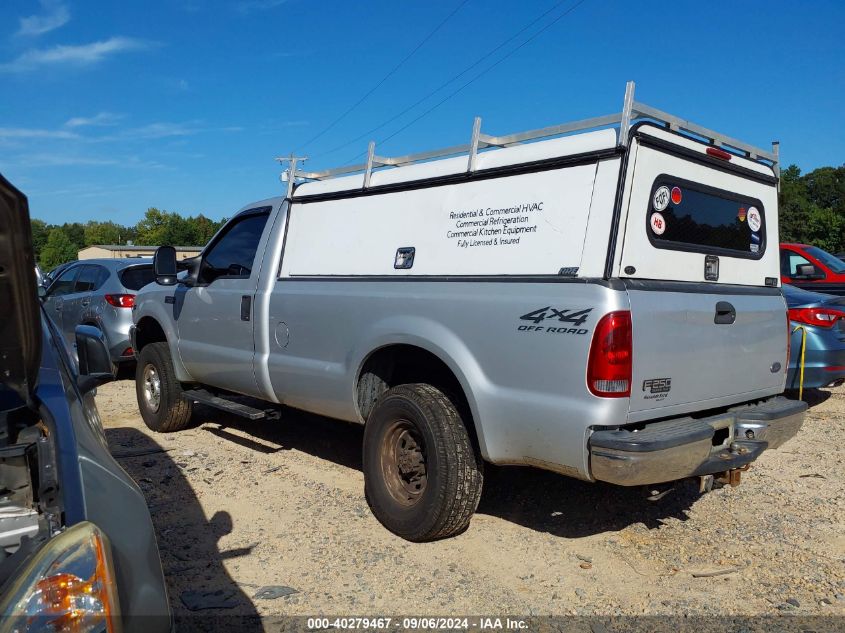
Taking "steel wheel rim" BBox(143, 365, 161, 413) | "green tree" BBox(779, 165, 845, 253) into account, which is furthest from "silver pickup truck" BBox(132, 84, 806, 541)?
"green tree" BBox(779, 165, 845, 253)

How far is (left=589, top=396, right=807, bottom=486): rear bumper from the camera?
10.8ft

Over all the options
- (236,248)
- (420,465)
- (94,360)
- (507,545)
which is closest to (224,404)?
(236,248)

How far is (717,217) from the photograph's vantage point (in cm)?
429

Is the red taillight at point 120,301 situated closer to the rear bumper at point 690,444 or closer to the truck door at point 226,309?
the truck door at point 226,309

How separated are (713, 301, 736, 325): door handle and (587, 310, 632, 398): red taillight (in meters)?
0.81

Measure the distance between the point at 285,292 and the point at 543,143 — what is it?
2243mm

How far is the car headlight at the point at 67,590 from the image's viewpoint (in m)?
1.47

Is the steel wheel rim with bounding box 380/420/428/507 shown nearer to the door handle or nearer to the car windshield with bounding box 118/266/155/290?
the door handle

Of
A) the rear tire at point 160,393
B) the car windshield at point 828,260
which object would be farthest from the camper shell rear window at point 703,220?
the car windshield at point 828,260

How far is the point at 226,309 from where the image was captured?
5750 millimetres

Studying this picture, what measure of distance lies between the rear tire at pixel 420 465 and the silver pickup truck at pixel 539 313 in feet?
0.04

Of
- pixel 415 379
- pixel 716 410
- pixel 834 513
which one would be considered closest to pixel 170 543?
pixel 415 379

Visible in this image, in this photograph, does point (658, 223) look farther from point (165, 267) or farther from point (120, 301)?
point (120, 301)

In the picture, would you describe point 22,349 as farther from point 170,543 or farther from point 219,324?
point 219,324
